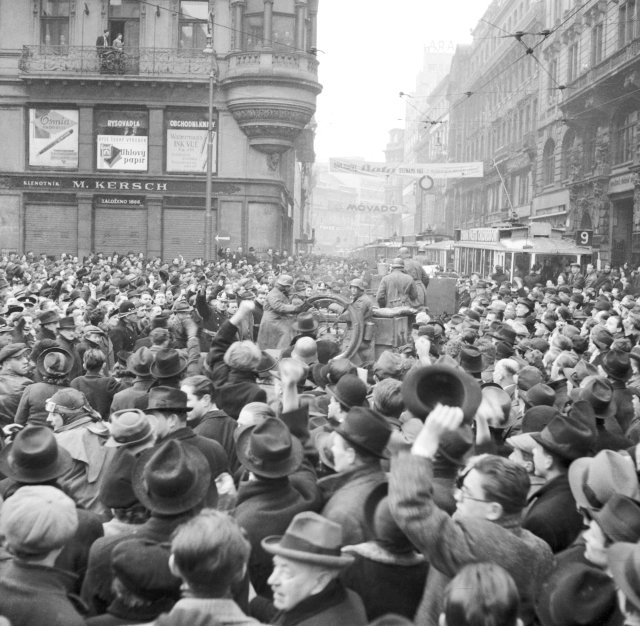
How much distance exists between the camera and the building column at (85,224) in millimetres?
35625

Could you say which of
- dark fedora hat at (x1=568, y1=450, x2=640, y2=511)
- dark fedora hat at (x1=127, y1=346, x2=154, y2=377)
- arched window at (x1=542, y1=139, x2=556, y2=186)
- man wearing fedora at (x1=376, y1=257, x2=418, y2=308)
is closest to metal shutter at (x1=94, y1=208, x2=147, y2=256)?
arched window at (x1=542, y1=139, x2=556, y2=186)

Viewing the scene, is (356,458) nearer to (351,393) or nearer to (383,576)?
(383,576)

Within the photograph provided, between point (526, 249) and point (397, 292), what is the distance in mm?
14025

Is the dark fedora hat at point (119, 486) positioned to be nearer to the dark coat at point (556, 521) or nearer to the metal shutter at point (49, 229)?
the dark coat at point (556, 521)

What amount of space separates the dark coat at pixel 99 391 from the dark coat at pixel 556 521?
4339 mm

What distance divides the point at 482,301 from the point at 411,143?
11244cm

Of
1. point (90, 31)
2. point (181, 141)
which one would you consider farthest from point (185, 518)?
point (90, 31)

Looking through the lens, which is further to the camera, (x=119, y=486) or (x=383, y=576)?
(x=119, y=486)

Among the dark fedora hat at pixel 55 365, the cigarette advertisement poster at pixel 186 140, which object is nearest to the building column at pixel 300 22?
the cigarette advertisement poster at pixel 186 140

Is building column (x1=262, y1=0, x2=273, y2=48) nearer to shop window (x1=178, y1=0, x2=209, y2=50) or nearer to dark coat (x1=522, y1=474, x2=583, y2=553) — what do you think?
shop window (x1=178, y1=0, x2=209, y2=50)

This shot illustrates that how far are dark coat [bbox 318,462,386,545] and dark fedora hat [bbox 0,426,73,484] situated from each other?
1.35 m

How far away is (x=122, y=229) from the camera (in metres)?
35.9

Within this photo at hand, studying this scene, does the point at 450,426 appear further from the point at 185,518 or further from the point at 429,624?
the point at 185,518

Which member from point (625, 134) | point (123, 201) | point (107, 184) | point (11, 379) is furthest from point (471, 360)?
point (107, 184)
